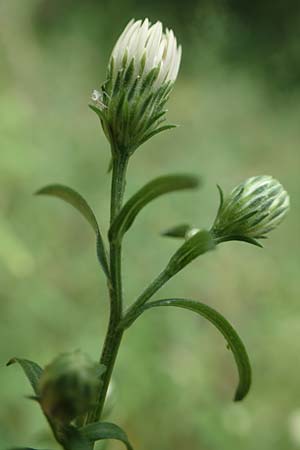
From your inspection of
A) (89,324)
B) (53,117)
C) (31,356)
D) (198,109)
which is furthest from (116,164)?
(198,109)

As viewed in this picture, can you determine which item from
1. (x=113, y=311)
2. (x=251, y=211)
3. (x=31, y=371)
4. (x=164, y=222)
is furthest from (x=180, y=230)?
(x=164, y=222)

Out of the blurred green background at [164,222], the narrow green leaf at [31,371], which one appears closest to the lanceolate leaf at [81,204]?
the narrow green leaf at [31,371]

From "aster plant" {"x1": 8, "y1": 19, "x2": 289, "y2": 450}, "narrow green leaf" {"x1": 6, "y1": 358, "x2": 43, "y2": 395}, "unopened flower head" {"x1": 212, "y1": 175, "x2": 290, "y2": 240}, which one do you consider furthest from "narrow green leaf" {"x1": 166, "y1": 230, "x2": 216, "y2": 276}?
"narrow green leaf" {"x1": 6, "y1": 358, "x2": 43, "y2": 395}

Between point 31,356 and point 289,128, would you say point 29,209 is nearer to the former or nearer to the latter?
point 31,356

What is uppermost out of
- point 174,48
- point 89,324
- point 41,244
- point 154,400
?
point 174,48

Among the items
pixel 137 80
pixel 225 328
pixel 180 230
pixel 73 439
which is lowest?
pixel 73 439

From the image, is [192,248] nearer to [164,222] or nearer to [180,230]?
[180,230]
